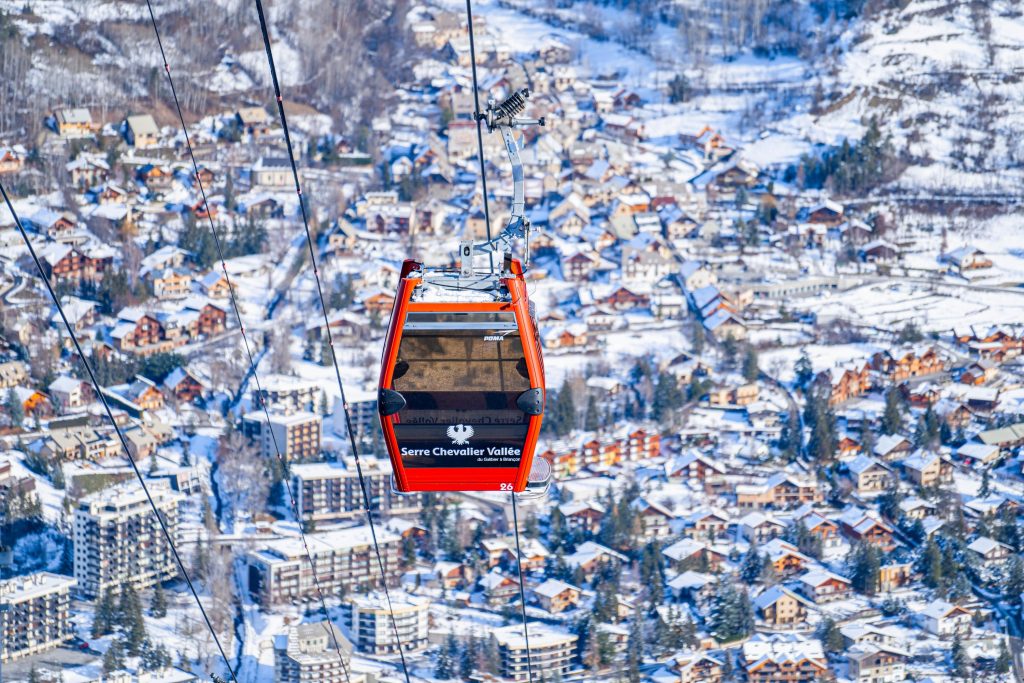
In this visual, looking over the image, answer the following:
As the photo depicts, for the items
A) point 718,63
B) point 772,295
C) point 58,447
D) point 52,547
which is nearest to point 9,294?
point 58,447

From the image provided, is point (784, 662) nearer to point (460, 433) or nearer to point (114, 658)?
point (114, 658)

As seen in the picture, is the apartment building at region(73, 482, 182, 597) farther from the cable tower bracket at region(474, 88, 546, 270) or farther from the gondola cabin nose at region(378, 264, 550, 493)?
the cable tower bracket at region(474, 88, 546, 270)

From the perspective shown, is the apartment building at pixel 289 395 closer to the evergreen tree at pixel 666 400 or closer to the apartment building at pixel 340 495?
the apartment building at pixel 340 495

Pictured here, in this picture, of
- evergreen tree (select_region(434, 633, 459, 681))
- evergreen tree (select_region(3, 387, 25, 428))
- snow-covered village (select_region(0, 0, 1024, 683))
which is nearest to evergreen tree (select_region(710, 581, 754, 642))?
snow-covered village (select_region(0, 0, 1024, 683))

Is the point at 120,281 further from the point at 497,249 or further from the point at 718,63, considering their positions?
the point at 497,249

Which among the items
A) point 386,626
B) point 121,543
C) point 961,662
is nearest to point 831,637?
point 961,662
